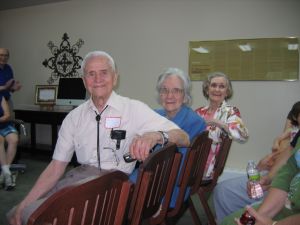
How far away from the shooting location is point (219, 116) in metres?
2.58

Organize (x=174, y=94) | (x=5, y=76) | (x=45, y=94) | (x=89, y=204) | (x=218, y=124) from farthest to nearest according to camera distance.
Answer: (x=45, y=94), (x=5, y=76), (x=218, y=124), (x=174, y=94), (x=89, y=204)

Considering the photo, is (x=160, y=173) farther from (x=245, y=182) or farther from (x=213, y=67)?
(x=213, y=67)

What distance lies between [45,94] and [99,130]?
4.05 meters

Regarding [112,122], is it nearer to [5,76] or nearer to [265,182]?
[265,182]

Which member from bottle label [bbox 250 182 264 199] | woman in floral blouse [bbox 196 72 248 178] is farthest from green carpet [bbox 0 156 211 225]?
bottle label [bbox 250 182 264 199]

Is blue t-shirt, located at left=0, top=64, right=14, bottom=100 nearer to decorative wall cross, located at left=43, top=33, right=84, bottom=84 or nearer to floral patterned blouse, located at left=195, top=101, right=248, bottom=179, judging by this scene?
decorative wall cross, located at left=43, top=33, right=84, bottom=84

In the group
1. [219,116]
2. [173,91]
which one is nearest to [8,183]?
[173,91]

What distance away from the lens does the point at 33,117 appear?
4848 millimetres

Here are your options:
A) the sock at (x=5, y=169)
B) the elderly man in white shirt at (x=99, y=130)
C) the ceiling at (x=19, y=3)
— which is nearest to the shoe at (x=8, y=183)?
the sock at (x=5, y=169)

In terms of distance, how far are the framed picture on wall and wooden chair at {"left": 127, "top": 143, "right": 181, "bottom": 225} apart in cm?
419

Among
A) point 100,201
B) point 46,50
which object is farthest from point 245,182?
point 46,50

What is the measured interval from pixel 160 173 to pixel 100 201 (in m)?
0.43

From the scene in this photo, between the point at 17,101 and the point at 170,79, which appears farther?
the point at 17,101

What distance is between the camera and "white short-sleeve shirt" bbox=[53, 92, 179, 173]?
151 centimetres
